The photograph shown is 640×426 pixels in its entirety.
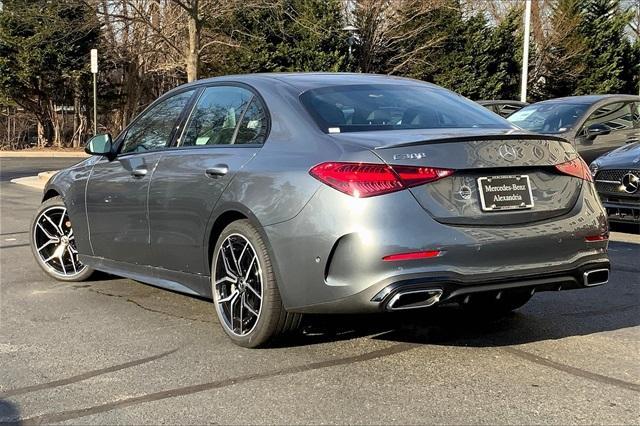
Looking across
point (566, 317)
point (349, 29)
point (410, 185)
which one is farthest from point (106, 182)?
point (349, 29)

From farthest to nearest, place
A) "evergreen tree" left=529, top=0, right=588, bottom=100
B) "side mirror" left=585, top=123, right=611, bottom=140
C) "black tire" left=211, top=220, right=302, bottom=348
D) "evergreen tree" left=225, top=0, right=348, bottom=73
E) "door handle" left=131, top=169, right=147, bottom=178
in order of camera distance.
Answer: "evergreen tree" left=529, top=0, right=588, bottom=100
"evergreen tree" left=225, top=0, right=348, bottom=73
"side mirror" left=585, top=123, right=611, bottom=140
"door handle" left=131, top=169, right=147, bottom=178
"black tire" left=211, top=220, right=302, bottom=348

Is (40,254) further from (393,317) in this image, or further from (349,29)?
(349,29)

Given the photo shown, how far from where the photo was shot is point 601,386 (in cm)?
378

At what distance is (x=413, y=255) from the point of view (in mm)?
3713

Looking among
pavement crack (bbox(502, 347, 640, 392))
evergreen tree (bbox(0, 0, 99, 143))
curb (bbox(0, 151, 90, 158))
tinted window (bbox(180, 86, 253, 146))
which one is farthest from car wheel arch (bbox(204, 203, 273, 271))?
evergreen tree (bbox(0, 0, 99, 143))

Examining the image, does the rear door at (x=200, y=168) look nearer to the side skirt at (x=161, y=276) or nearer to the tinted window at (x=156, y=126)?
the side skirt at (x=161, y=276)

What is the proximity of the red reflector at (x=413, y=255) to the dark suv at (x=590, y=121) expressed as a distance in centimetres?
756

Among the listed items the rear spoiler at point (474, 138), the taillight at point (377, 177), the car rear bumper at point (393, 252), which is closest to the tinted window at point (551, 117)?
the rear spoiler at point (474, 138)

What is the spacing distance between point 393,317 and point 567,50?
3288 centimetres

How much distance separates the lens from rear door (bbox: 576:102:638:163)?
10.8 m

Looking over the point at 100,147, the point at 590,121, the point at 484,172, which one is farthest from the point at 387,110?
the point at 590,121

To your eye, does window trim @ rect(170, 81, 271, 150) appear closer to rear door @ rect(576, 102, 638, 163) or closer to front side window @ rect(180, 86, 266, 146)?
front side window @ rect(180, 86, 266, 146)

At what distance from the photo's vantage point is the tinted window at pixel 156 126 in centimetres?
538

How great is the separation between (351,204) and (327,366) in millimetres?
976
